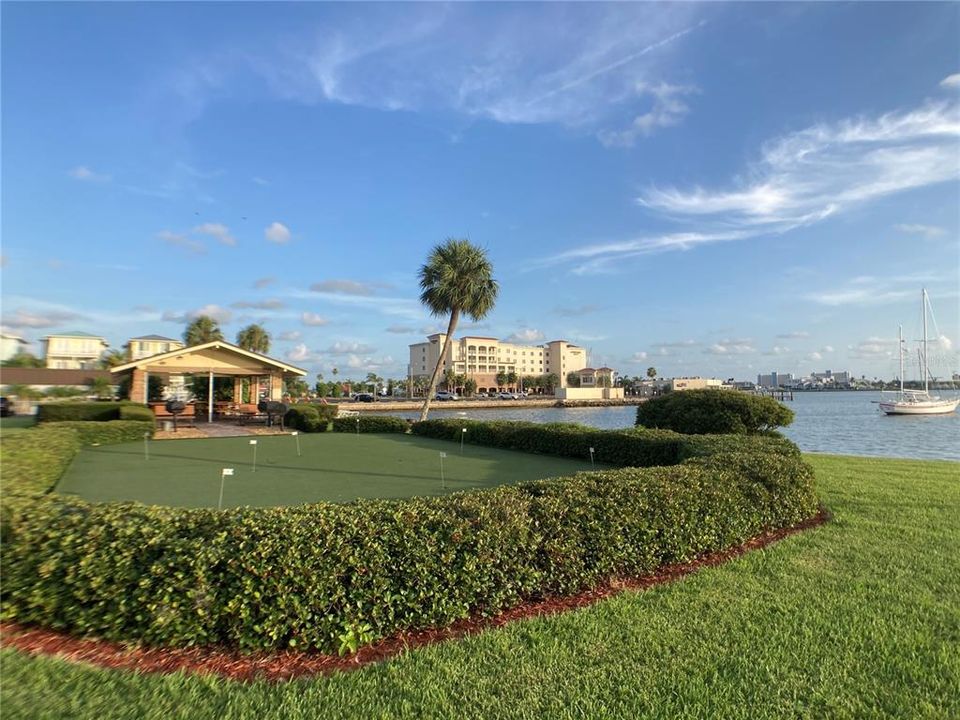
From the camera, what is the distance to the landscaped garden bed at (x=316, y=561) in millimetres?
2975

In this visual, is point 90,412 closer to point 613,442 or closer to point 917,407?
point 613,442

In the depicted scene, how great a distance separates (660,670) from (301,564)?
211cm

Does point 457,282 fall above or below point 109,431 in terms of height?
above

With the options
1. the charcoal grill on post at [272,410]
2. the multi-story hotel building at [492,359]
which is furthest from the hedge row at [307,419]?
the multi-story hotel building at [492,359]

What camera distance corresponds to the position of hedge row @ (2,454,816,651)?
2971 mm

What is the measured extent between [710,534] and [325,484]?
5.51m

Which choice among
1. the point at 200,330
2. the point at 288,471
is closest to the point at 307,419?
the point at 288,471

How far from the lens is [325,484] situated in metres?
7.91

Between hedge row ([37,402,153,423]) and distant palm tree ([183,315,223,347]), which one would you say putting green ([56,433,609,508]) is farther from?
distant palm tree ([183,315,223,347])

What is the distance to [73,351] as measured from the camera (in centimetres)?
5241

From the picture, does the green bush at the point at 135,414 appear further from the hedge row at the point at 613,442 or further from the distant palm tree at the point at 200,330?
the distant palm tree at the point at 200,330

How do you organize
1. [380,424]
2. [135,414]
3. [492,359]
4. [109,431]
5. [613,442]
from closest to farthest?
Result: [613,442]
[109,431]
[135,414]
[380,424]
[492,359]

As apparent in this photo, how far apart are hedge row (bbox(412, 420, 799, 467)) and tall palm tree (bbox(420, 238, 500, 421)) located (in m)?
9.23

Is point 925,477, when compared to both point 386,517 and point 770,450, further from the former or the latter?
point 386,517
